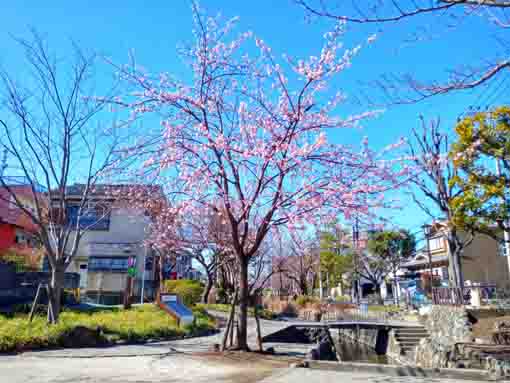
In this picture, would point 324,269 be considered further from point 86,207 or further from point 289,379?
point 289,379

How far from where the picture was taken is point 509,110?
14125mm

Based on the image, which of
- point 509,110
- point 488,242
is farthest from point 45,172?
point 488,242

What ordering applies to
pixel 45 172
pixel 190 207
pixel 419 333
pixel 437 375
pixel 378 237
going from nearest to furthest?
pixel 437 375 → pixel 190 207 → pixel 45 172 → pixel 419 333 → pixel 378 237

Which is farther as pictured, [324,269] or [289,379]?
[324,269]

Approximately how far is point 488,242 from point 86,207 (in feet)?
106

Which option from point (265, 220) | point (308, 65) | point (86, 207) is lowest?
point (265, 220)

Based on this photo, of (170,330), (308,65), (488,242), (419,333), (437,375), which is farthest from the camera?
(488,242)

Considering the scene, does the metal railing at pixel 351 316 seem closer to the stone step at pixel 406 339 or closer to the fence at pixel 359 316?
the fence at pixel 359 316

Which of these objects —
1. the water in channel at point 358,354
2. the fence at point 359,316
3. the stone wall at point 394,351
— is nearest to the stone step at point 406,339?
the stone wall at point 394,351

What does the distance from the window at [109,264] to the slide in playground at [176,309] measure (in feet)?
50.3

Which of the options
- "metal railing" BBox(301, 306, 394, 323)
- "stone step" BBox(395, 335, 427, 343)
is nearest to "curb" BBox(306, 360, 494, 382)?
"stone step" BBox(395, 335, 427, 343)

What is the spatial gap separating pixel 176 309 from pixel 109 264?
674 inches

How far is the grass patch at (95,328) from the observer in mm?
10055

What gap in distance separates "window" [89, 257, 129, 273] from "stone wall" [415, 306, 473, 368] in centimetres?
2255
